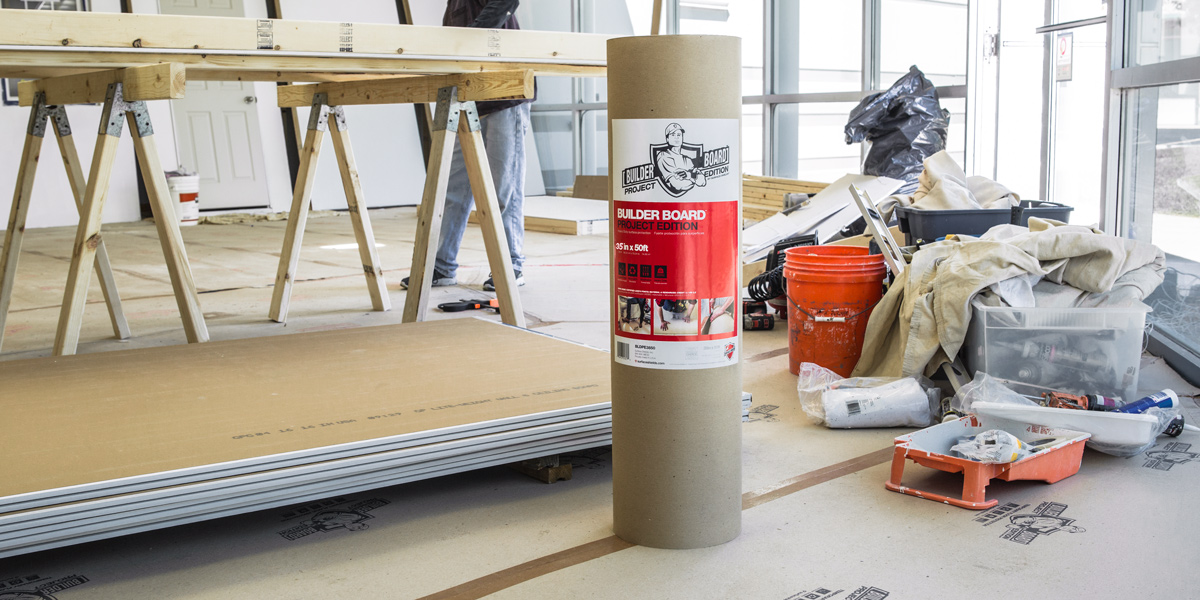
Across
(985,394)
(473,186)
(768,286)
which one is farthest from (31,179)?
(985,394)

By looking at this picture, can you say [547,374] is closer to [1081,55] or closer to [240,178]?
[1081,55]

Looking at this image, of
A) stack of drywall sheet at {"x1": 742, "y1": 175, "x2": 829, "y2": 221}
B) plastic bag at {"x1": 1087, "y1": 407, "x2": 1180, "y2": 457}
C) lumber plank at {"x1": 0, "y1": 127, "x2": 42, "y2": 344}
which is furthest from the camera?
stack of drywall sheet at {"x1": 742, "y1": 175, "x2": 829, "y2": 221}

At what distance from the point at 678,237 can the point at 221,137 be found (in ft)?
27.3

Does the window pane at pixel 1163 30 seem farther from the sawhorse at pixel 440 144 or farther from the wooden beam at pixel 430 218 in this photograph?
the wooden beam at pixel 430 218

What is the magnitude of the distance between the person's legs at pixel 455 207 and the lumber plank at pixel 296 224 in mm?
677

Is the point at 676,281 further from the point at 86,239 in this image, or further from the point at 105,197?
the point at 86,239

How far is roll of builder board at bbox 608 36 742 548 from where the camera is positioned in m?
1.62

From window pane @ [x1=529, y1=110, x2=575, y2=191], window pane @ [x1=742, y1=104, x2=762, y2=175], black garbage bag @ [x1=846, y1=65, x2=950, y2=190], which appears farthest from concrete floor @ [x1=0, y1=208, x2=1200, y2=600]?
window pane @ [x1=529, y1=110, x2=575, y2=191]

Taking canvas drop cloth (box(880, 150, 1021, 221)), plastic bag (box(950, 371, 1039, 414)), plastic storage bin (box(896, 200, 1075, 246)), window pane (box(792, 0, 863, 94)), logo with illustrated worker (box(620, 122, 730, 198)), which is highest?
window pane (box(792, 0, 863, 94))

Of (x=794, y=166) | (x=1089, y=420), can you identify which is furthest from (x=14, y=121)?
(x=1089, y=420)

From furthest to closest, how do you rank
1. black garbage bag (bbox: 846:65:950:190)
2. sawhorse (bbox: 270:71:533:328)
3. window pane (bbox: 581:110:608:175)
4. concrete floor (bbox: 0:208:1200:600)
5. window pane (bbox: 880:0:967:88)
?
1. window pane (bbox: 581:110:608:175)
2. window pane (bbox: 880:0:967:88)
3. black garbage bag (bbox: 846:65:950:190)
4. sawhorse (bbox: 270:71:533:328)
5. concrete floor (bbox: 0:208:1200:600)

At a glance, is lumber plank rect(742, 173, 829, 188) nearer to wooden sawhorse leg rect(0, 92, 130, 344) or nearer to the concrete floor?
the concrete floor

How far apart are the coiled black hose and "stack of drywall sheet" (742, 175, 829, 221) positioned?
10.3 feet

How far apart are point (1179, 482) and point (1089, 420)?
0.22 m
